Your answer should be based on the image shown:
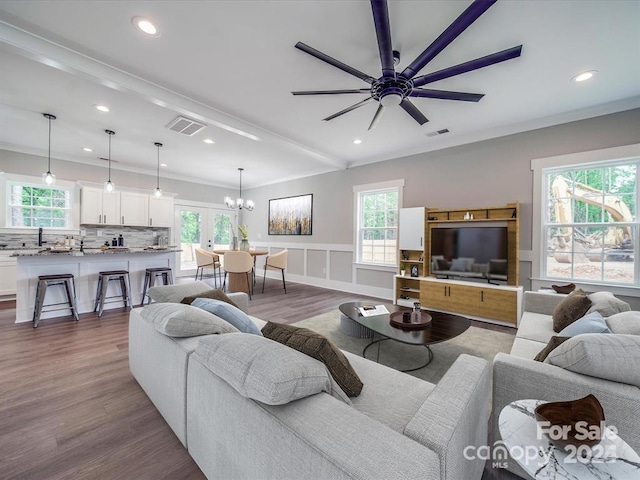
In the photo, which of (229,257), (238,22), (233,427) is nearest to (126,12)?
(238,22)

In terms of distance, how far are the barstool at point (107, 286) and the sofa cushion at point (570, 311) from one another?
5357 millimetres

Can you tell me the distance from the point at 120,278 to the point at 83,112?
7.92 feet

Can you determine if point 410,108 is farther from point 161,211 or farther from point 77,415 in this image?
point 161,211

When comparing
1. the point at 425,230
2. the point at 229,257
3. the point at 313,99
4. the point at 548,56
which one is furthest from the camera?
the point at 229,257

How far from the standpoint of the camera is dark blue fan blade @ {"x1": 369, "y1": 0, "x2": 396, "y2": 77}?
60.4 inches

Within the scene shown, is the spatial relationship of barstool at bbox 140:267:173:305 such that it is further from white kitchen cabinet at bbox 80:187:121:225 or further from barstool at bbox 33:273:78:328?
white kitchen cabinet at bbox 80:187:121:225

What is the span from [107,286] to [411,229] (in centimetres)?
499

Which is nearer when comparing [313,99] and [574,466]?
[574,466]

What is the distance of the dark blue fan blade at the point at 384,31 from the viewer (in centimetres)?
154

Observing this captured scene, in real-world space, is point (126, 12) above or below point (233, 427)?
above

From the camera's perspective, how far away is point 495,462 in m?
1.43

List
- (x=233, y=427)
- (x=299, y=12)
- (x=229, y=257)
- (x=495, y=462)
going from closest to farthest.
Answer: (x=233, y=427), (x=495, y=462), (x=299, y=12), (x=229, y=257)

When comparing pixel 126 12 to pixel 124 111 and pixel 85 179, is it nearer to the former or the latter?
pixel 124 111

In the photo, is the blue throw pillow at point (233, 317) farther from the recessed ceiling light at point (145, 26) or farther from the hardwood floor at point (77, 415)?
the recessed ceiling light at point (145, 26)
